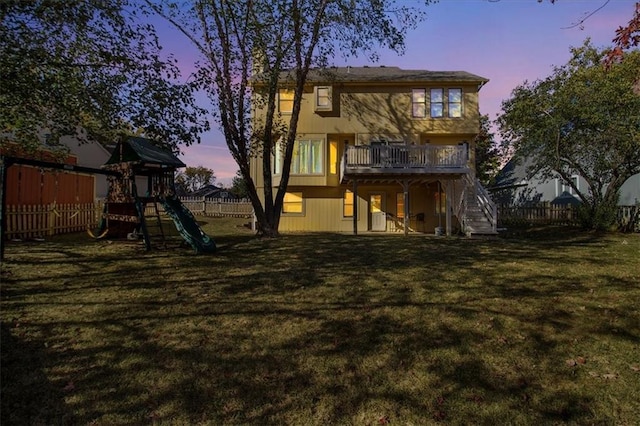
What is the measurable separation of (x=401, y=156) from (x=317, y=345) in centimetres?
1489

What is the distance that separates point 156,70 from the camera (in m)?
8.70

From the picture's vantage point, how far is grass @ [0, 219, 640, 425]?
3465mm

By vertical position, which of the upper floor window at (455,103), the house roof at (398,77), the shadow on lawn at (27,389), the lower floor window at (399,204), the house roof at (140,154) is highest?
the house roof at (398,77)

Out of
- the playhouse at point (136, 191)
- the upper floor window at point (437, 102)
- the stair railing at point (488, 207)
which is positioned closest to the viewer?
the playhouse at point (136, 191)

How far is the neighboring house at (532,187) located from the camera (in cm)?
A: 2266

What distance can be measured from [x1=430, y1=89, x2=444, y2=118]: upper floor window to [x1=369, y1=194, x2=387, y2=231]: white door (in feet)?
17.0

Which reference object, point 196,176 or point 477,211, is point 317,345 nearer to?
point 477,211

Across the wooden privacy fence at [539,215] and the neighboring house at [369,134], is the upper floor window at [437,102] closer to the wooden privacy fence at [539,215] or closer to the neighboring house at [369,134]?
the neighboring house at [369,134]

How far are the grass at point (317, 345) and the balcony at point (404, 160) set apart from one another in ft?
34.0

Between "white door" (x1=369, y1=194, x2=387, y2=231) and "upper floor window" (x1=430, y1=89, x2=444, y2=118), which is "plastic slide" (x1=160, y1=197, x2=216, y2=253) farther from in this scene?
"upper floor window" (x1=430, y1=89, x2=444, y2=118)

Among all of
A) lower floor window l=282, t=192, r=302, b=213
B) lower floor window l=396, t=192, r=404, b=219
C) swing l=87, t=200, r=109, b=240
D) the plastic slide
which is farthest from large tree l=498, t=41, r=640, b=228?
swing l=87, t=200, r=109, b=240

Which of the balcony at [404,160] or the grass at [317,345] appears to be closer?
the grass at [317,345]

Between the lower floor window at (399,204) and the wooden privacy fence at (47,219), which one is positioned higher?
the lower floor window at (399,204)

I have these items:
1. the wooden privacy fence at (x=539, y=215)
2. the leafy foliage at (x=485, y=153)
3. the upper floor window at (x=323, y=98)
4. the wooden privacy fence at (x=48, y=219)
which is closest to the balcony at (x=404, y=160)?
the upper floor window at (x=323, y=98)
